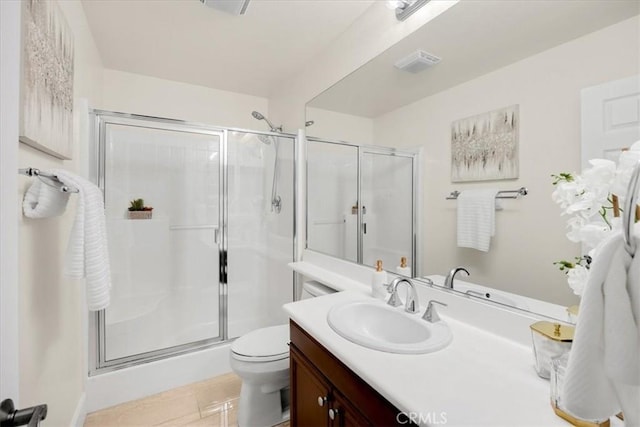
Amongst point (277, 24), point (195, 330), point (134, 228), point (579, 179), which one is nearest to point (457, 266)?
point (579, 179)

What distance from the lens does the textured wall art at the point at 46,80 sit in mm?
837

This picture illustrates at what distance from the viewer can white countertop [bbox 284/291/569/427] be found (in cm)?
64

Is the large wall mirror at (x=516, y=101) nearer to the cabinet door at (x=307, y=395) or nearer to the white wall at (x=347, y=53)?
the white wall at (x=347, y=53)

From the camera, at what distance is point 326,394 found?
100cm

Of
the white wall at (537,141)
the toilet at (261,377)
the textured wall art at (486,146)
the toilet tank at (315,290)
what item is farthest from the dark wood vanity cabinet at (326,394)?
the textured wall art at (486,146)

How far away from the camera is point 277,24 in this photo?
188 cm

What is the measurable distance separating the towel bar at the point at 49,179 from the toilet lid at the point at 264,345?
42.9 inches

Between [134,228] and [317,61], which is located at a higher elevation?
[317,61]

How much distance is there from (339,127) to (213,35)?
3.59 ft

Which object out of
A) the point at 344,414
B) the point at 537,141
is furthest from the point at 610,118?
the point at 344,414

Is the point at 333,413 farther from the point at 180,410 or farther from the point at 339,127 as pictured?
the point at 339,127

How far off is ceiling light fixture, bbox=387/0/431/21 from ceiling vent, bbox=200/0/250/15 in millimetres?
847

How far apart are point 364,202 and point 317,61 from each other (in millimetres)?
1238

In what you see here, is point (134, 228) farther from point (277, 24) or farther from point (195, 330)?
point (277, 24)
